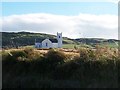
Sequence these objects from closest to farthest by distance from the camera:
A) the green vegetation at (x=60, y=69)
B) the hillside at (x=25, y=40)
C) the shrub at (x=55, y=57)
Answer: the green vegetation at (x=60, y=69) → the shrub at (x=55, y=57) → the hillside at (x=25, y=40)

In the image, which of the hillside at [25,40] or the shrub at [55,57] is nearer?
the shrub at [55,57]

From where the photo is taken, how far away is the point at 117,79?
12.2m

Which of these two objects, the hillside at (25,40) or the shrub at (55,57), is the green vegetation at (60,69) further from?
the hillside at (25,40)

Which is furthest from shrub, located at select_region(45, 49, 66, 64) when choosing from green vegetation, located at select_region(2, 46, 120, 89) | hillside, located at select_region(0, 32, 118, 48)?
hillside, located at select_region(0, 32, 118, 48)

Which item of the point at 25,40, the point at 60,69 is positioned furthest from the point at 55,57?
the point at 25,40

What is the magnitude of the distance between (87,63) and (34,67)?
6.09 ft

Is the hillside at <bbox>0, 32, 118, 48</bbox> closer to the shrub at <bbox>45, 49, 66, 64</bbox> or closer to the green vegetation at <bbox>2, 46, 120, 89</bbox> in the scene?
the green vegetation at <bbox>2, 46, 120, 89</bbox>

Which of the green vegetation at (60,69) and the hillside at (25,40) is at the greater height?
the hillside at (25,40)

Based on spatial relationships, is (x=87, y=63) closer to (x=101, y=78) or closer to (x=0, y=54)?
(x=101, y=78)

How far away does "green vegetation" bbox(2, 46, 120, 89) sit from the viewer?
12.3m

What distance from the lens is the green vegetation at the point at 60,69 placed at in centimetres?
1226

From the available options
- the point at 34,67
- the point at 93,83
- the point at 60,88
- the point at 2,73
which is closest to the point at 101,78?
the point at 93,83

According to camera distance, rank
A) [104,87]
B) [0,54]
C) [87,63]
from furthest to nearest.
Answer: [0,54] → [87,63] → [104,87]

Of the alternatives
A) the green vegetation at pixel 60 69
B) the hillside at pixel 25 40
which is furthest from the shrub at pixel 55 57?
the hillside at pixel 25 40
